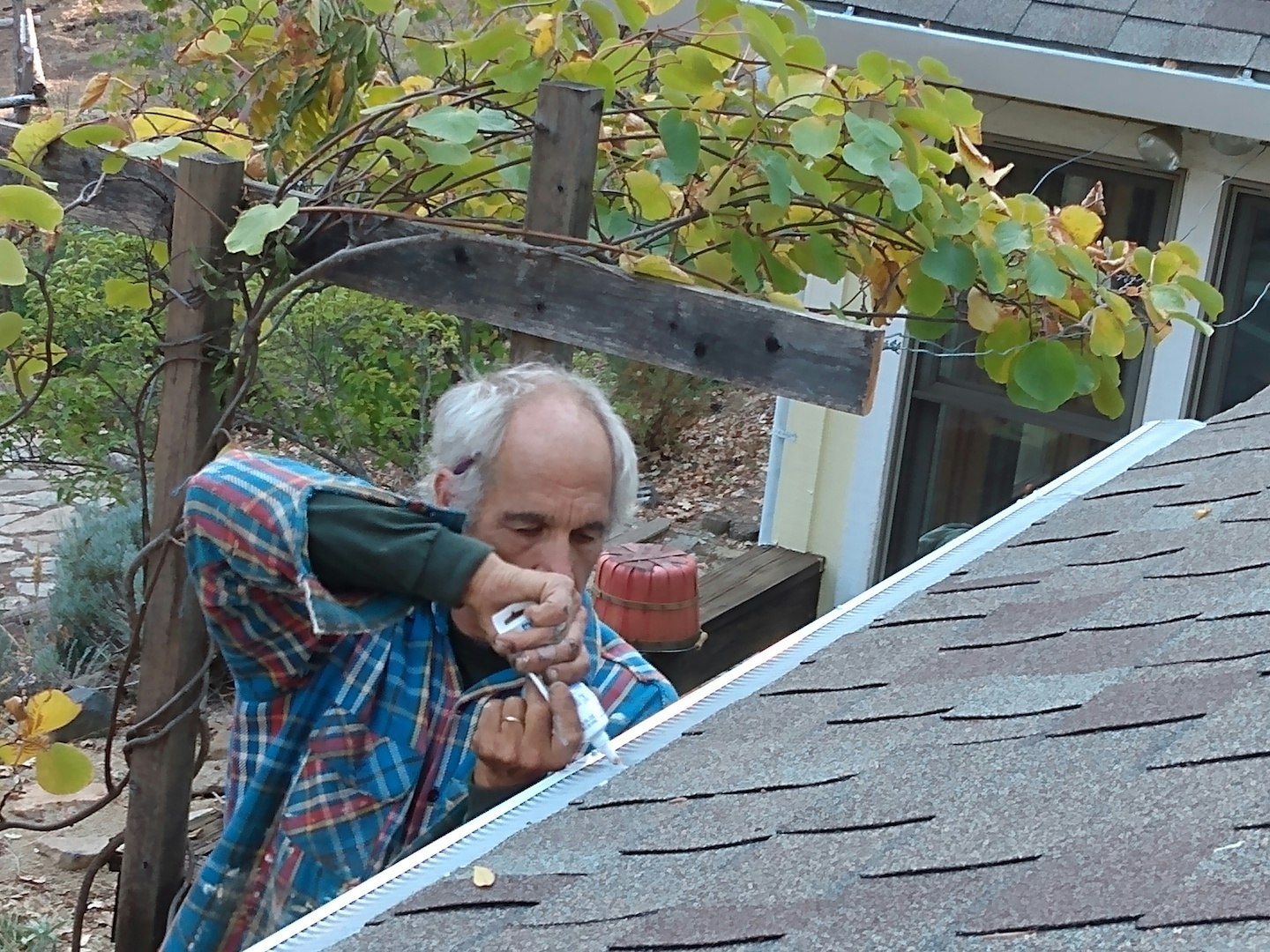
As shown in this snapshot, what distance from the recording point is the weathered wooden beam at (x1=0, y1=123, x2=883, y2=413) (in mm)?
2232

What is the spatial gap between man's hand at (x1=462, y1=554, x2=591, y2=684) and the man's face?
0.63 feet

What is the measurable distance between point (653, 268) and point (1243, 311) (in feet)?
11.4

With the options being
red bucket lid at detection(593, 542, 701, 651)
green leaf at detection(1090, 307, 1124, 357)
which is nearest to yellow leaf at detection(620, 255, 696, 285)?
green leaf at detection(1090, 307, 1124, 357)

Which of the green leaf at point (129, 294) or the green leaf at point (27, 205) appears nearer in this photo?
the green leaf at point (27, 205)

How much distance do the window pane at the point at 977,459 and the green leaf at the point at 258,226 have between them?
12.3 ft

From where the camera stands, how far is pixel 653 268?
93.3 inches

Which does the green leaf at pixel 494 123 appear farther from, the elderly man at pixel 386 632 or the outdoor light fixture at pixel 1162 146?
the outdoor light fixture at pixel 1162 146

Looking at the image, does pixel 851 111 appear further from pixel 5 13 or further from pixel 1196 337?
pixel 5 13

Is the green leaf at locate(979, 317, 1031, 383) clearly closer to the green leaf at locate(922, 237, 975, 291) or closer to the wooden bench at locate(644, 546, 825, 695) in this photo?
the green leaf at locate(922, 237, 975, 291)

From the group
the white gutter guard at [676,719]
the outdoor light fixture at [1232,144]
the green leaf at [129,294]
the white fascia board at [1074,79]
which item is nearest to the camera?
the white gutter guard at [676,719]

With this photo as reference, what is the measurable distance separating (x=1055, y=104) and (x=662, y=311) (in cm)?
302

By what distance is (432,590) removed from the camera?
1905 millimetres

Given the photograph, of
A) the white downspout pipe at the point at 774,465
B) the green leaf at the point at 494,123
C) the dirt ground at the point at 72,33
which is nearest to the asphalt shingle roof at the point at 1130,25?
the white downspout pipe at the point at 774,465

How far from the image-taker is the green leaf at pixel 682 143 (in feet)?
8.50
